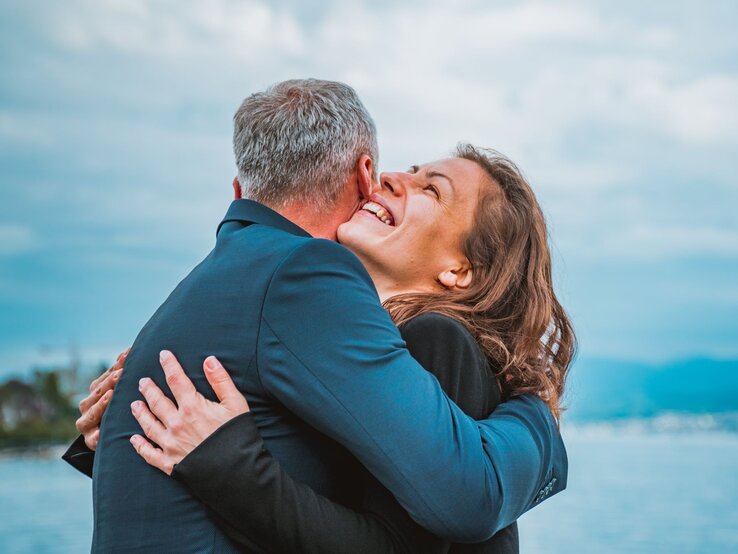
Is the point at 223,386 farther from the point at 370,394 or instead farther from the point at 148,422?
the point at 370,394

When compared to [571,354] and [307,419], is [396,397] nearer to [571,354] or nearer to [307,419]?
[307,419]

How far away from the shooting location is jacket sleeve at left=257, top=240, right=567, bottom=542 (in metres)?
2.62

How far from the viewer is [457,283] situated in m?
3.79

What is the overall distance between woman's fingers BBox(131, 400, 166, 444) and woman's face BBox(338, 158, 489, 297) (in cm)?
112

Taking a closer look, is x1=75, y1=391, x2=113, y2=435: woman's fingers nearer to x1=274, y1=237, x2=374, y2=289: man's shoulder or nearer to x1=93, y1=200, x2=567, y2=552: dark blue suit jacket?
x1=93, y1=200, x2=567, y2=552: dark blue suit jacket

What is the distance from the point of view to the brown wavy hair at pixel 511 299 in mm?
3445

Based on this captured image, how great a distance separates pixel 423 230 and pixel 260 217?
0.91 meters

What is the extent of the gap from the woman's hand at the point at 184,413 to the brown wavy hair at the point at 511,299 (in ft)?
2.72

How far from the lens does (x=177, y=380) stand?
276cm

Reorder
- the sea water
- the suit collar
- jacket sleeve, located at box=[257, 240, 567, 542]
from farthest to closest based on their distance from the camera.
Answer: the sea water < the suit collar < jacket sleeve, located at box=[257, 240, 567, 542]

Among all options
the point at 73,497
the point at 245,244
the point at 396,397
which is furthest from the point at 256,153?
the point at 73,497

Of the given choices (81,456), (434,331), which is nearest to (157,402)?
(81,456)

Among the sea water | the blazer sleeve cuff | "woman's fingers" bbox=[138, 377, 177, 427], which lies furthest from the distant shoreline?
the blazer sleeve cuff

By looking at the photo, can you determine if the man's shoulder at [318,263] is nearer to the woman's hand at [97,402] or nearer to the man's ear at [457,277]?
the woman's hand at [97,402]
